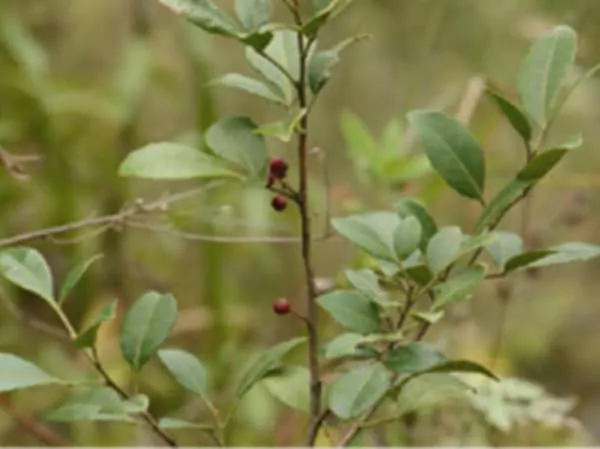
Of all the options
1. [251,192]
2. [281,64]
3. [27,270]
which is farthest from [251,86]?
[251,192]

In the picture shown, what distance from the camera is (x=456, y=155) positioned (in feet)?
1.40

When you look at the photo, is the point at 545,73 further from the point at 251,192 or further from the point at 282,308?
the point at 251,192

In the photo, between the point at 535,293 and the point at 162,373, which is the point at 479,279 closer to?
the point at 162,373

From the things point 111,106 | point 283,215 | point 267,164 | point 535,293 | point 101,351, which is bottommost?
point 535,293

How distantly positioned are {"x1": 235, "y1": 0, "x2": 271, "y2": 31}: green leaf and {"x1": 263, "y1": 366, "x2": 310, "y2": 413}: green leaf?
0.48 feet

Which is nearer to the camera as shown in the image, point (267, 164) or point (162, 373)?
point (267, 164)

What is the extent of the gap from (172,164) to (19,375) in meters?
0.10

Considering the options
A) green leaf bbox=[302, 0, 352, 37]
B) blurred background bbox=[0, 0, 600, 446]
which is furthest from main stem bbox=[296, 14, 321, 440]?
blurred background bbox=[0, 0, 600, 446]

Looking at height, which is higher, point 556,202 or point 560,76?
point 560,76

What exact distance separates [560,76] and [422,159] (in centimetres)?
31

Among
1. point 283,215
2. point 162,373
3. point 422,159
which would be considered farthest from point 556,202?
point 422,159

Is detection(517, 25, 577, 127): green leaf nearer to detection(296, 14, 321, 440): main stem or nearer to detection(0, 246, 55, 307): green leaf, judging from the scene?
detection(296, 14, 321, 440): main stem

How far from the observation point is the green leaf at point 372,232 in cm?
43

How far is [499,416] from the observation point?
Answer: 2.33ft
